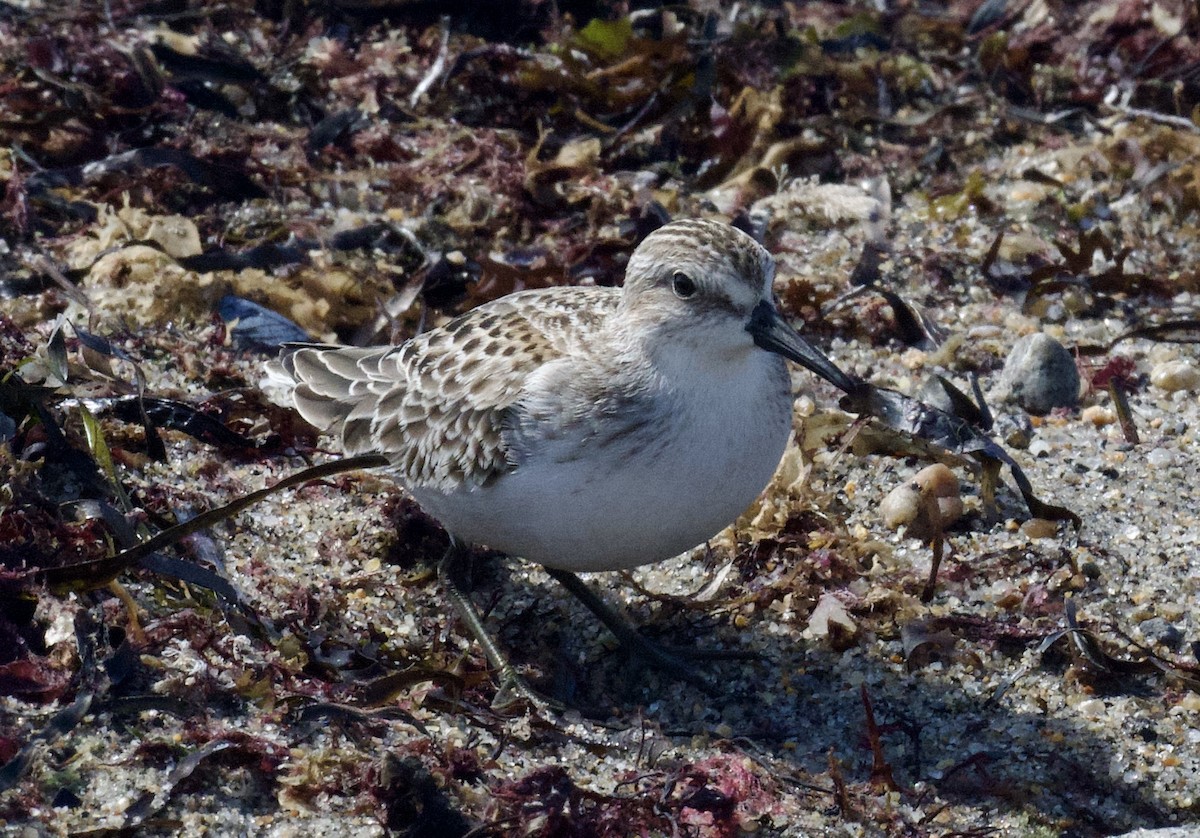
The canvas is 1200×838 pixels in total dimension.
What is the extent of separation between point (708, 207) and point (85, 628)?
Result: 3.69 m

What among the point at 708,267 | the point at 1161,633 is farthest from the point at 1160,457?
the point at 708,267

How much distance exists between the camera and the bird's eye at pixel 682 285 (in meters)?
4.39

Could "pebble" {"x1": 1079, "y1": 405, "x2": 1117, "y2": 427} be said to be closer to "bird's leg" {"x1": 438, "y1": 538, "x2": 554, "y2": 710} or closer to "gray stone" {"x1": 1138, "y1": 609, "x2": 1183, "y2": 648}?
"gray stone" {"x1": 1138, "y1": 609, "x2": 1183, "y2": 648}

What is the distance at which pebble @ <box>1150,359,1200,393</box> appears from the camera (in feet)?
18.9

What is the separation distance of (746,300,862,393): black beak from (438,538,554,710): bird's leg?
130cm

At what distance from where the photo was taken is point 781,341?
430 centimetres

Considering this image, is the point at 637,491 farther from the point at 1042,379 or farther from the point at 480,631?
the point at 1042,379

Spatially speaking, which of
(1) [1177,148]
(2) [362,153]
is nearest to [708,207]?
(2) [362,153]

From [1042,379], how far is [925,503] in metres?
0.98

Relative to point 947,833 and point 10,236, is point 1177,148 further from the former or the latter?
point 10,236

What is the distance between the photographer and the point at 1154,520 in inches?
199

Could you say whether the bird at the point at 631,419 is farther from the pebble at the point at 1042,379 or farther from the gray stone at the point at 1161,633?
the pebble at the point at 1042,379

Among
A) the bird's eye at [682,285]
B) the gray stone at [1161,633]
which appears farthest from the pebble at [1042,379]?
the bird's eye at [682,285]

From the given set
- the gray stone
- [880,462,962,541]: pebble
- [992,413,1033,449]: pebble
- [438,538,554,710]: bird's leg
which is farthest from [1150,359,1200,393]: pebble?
[438,538,554,710]: bird's leg
